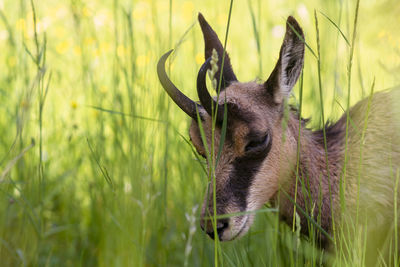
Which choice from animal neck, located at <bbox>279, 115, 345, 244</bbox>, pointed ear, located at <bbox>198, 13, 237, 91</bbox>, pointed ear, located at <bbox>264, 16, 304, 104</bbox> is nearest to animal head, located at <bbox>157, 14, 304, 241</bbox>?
pointed ear, located at <bbox>264, 16, 304, 104</bbox>

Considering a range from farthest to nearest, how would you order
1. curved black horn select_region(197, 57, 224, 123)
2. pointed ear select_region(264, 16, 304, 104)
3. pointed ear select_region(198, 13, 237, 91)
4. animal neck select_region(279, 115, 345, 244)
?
pointed ear select_region(198, 13, 237, 91), animal neck select_region(279, 115, 345, 244), pointed ear select_region(264, 16, 304, 104), curved black horn select_region(197, 57, 224, 123)

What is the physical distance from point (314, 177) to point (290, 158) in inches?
8.1

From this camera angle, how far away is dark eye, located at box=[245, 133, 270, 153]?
9.59ft

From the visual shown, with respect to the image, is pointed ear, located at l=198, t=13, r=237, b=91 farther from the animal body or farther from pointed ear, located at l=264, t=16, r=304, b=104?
pointed ear, located at l=264, t=16, r=304, b=104

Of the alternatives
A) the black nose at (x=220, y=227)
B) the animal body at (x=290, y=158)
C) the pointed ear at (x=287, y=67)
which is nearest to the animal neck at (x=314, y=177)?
the animal body at (x=290, y=158)

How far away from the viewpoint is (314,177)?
3.21 metres

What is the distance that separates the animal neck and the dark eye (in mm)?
243

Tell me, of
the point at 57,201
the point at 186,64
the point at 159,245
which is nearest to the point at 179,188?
the point at 159,245

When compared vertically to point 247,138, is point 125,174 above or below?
below

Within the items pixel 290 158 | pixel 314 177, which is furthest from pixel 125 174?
pixel 314 177

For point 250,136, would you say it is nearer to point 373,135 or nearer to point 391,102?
point 373,135

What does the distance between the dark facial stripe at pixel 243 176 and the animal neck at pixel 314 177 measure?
0.92 feet

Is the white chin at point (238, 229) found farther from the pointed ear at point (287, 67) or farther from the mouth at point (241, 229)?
the pointed ear at point (287, 67)

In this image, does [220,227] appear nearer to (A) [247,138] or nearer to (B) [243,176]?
(B) [243,176]
